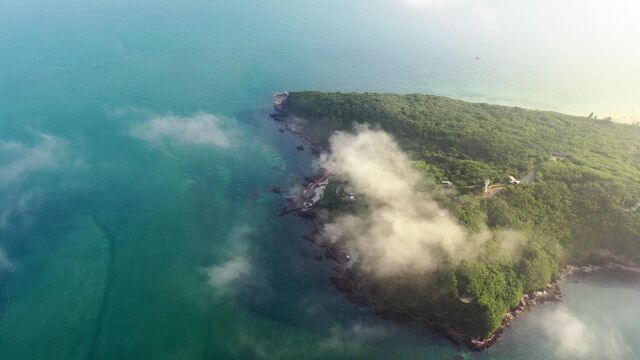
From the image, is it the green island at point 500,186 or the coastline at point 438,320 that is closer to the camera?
the coastline at point 438,320

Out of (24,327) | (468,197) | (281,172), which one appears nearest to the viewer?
(24,327)

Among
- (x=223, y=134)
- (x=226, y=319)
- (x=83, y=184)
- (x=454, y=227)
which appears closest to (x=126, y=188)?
(x=83, y=184)

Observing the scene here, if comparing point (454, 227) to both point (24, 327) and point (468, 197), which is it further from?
point (24, 327)

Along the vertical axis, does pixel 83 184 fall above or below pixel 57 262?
above

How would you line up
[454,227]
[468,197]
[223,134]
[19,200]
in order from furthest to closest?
[223,134]
[19,200]
[468,197]
[454,227]
